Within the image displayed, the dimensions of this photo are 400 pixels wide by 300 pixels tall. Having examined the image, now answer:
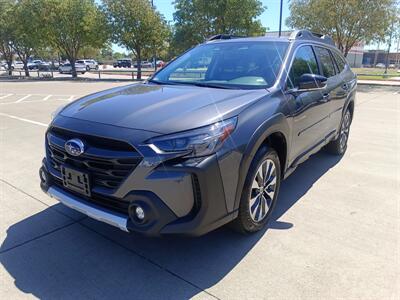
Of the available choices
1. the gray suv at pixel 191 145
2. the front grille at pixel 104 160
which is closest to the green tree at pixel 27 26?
the gray suv at pixel 191 145

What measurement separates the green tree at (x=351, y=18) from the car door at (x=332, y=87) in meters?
19.5

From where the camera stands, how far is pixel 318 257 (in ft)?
9.72

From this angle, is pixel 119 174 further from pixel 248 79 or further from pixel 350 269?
pixel 350 269

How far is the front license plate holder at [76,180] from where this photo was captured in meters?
2.66

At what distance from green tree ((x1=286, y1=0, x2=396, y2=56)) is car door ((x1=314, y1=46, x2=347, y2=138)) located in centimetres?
1950

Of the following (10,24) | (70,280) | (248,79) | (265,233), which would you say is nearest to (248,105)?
(248,79)

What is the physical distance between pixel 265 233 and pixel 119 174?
1.55m

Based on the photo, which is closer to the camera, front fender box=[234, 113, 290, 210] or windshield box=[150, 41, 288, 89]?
front fender box=[234, 113, 290, 210]

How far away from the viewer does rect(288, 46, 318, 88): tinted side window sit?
3650mm

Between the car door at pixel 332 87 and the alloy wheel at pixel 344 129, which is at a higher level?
the car door at pixel 332 87

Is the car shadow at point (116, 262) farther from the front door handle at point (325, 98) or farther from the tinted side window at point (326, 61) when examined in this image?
the tinted side window at point (326, 61)

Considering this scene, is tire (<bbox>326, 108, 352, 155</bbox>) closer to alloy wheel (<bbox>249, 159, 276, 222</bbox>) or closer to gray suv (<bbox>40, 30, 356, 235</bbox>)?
gray suv (<bbox>40, 30, 356, 235</bbox>)

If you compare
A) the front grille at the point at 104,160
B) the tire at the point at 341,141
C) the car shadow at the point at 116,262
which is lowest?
the car shadow at the point at 116,262

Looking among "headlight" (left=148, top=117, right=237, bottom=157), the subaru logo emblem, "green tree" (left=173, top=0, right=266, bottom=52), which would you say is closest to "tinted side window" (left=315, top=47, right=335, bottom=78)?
"headlight" (left=148, top=117, right=237, bottom=157)
